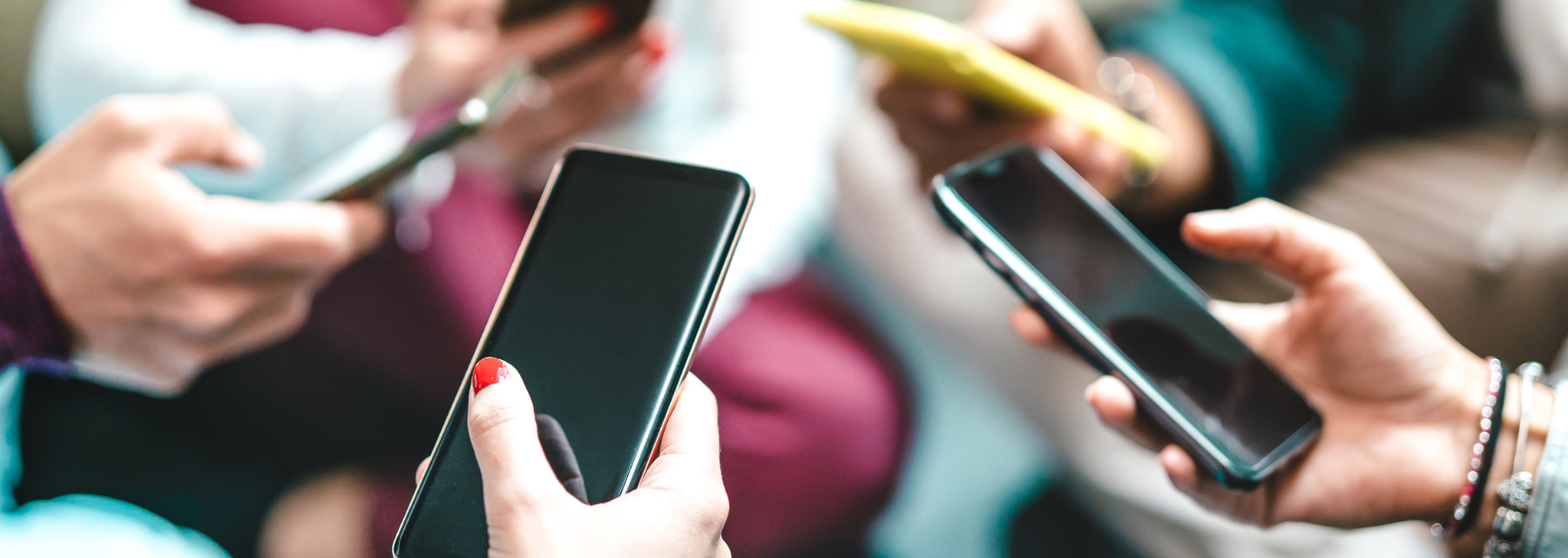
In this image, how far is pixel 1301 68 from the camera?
713 millimetres

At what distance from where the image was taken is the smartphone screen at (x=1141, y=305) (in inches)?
15.1

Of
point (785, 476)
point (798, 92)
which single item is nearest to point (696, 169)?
point (785, 476)

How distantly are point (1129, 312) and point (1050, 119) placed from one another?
186 millimetres

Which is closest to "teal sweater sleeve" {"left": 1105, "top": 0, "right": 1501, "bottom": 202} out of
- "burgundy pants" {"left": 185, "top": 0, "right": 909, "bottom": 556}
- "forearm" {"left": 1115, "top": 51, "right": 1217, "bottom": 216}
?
"forearm" {"left": 1115, "top": 51, "right": 1217, "bottom": 216}

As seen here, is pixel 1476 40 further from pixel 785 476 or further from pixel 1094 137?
pixel 785 476

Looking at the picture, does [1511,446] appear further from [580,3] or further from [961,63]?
[580,3]

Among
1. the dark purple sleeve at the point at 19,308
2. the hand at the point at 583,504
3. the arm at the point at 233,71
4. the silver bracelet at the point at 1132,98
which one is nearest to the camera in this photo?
the hand at the point at 583,504

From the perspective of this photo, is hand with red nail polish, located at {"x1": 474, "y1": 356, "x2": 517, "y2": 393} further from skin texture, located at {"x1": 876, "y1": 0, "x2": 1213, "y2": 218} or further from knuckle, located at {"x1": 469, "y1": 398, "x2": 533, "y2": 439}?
skin texture, located at {"x1": 876, "y1": 0, "x2": 1213, "y2": 218}

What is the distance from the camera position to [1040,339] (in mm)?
417

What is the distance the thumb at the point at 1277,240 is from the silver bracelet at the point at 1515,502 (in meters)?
0.10

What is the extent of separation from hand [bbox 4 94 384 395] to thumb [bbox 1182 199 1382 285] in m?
0.49

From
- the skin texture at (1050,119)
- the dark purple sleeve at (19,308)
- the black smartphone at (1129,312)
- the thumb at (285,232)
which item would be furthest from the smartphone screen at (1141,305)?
the dark purple sleeve at (19,308)

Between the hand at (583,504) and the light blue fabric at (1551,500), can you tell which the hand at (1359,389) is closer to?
the light blue fabric at (1551,500)

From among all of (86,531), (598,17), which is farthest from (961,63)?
(86,531)
